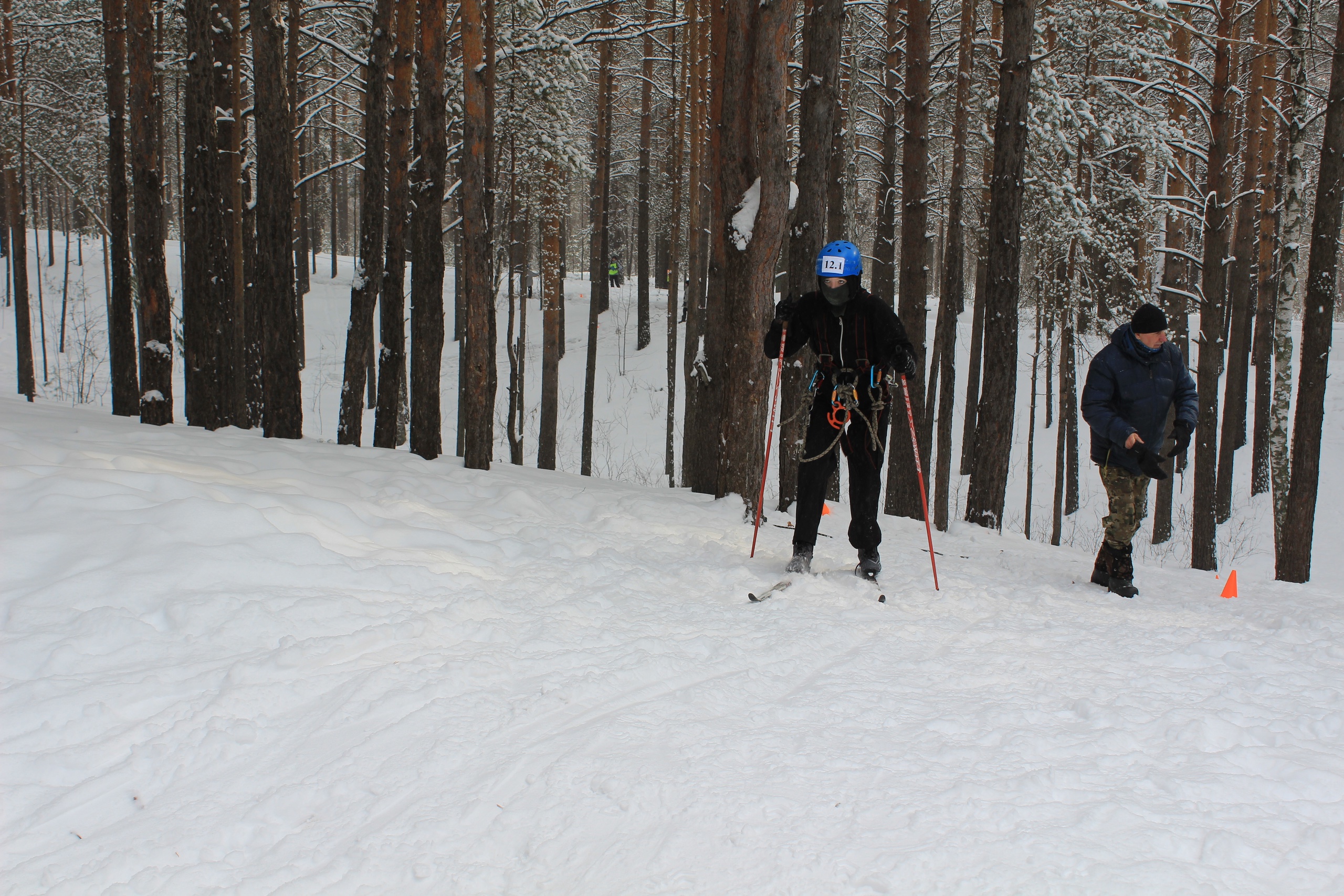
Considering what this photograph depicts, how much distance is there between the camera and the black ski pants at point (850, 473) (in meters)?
5.69

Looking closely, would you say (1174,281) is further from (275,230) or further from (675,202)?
(275,230)

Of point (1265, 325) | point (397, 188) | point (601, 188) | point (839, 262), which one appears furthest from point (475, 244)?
point (1265, 325)

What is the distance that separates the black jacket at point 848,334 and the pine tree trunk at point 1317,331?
20.2 feet

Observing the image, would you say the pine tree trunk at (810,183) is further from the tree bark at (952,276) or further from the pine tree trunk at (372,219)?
the pine tree trunk at (372,219)

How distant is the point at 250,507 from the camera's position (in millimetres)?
5121

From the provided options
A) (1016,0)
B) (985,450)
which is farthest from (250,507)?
(1016,0)

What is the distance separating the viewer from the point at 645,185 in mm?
24359

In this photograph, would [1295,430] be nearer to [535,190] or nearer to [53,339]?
[535,190]

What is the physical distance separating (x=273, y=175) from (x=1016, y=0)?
8.53 m

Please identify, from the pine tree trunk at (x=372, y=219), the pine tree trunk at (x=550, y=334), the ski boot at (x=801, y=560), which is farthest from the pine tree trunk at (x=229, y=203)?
the ski boot at (x=801, y=560)

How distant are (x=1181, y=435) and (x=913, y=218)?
7.05 m

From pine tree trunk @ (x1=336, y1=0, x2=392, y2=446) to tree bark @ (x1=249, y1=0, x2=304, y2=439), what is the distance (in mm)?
810

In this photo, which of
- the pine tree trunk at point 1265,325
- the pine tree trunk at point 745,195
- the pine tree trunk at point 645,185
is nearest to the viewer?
the pine tree trunk at point 745,195

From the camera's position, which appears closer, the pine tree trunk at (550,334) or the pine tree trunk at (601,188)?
the pine tree trunk at (550,334)
